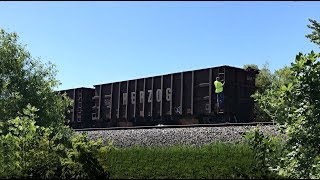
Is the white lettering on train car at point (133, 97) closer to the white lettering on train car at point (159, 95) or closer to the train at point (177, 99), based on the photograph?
the train at point (177, 99)

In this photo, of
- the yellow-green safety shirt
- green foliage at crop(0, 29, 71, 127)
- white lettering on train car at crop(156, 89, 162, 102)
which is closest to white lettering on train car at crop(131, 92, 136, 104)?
white lettering on train car at crop(156, 89, 162, 102)

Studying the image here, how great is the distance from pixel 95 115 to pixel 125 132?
13.6m

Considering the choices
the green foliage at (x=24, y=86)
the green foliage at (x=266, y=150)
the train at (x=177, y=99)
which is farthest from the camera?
the train at (x=177, y=99)

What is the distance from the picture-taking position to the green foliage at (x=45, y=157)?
271 inches

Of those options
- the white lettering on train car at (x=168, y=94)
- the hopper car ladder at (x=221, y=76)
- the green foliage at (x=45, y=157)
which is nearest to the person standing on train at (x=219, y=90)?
the hopper car ladder at (x=221, y=76)

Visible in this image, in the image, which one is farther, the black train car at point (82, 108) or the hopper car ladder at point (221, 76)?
the black train car at point (82, 108)

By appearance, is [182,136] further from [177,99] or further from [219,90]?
[177,99]

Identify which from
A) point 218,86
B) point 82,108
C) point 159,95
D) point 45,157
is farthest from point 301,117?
point 82,108

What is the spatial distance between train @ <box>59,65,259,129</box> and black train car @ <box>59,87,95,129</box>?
46.7 inches

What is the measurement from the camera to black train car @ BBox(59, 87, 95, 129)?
35.0 m

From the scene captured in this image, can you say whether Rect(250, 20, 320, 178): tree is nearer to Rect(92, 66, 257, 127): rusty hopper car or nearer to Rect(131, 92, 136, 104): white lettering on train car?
Rect(92, 66, 257, 127): rusty hopper car

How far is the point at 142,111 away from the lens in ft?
97.1

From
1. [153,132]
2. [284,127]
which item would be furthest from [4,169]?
[153,132]

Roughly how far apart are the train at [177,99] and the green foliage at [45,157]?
57.0ft
